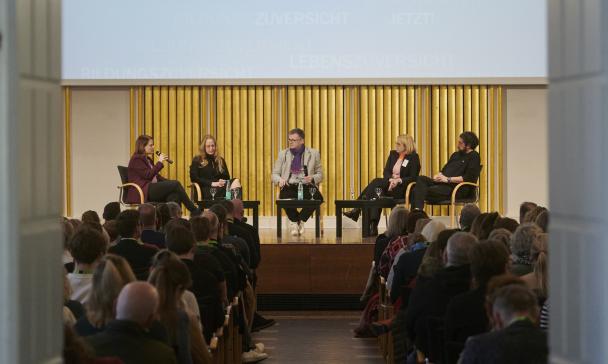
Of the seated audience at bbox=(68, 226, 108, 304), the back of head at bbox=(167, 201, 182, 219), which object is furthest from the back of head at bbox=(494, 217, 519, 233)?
the back of head at bbox=(167, 201, 182, 219)

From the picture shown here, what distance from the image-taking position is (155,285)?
4.61m

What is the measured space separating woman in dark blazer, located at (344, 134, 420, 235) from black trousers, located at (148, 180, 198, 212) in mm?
1906

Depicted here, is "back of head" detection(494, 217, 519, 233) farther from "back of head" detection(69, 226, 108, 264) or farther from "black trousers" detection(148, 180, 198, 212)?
"black trousers" detection(148, 180, 198, 212)

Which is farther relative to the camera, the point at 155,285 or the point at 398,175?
the point at 398,175

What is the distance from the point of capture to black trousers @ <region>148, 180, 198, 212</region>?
1236 centimetres

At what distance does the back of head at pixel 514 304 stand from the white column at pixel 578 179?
89 centimetres

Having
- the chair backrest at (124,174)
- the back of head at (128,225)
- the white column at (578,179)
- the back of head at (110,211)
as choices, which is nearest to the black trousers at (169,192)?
the chair backrest at (124,174)

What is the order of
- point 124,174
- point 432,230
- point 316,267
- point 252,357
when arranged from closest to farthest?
point 432,230, point 252,357, point 316,267, point 124,174

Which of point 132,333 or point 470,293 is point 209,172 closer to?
point 470,293

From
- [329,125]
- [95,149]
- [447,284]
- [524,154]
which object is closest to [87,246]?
[447,284]

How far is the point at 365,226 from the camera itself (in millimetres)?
11883

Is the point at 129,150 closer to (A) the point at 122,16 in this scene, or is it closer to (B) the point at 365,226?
(A) the point at 122,16

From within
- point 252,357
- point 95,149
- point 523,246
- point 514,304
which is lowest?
point 252,357

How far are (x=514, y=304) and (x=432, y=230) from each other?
3.37 meters
